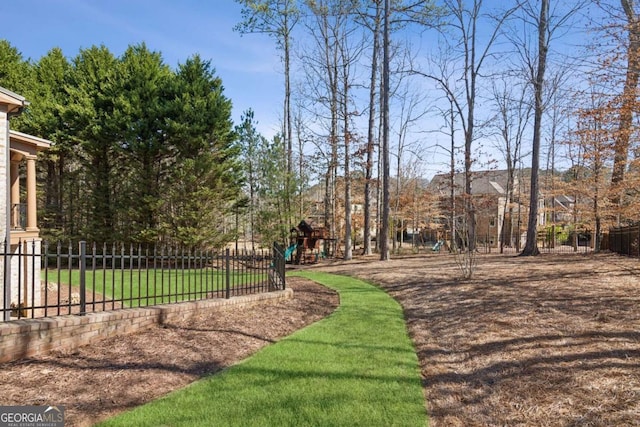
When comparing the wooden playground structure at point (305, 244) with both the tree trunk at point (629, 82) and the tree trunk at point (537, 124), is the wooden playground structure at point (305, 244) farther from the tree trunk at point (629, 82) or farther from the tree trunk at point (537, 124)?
the tree trunk at point (629, 82)

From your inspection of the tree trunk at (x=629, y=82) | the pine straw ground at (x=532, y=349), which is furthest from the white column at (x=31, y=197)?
the tree trunk at (x=629, y=82)

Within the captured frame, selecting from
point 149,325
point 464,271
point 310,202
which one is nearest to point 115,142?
point 310,202

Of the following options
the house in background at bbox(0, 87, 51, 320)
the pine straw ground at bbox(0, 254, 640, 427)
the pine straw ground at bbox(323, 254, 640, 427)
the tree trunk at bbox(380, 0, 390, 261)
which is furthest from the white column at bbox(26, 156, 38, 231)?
the tree trunk at bbox(380, 0, 390, 261)

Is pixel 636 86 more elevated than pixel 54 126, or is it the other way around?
pixel 54 126

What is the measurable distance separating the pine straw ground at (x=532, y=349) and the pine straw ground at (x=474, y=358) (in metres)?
0.02

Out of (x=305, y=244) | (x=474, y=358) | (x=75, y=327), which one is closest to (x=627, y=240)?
(x=474, y=358)

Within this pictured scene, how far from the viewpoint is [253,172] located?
79.0 ft

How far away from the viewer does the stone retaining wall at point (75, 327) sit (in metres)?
4.69

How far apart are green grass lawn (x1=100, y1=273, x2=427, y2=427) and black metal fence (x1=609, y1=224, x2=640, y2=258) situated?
1156cm

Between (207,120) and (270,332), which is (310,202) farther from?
(270,332)

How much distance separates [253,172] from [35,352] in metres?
19.7

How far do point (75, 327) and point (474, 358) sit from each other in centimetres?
545

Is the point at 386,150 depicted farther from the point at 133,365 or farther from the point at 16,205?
the point at 133,365

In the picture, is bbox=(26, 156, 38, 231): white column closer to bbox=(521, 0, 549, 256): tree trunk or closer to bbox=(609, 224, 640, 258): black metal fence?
bbox=(521, 0, 549, 256): tree trunk
